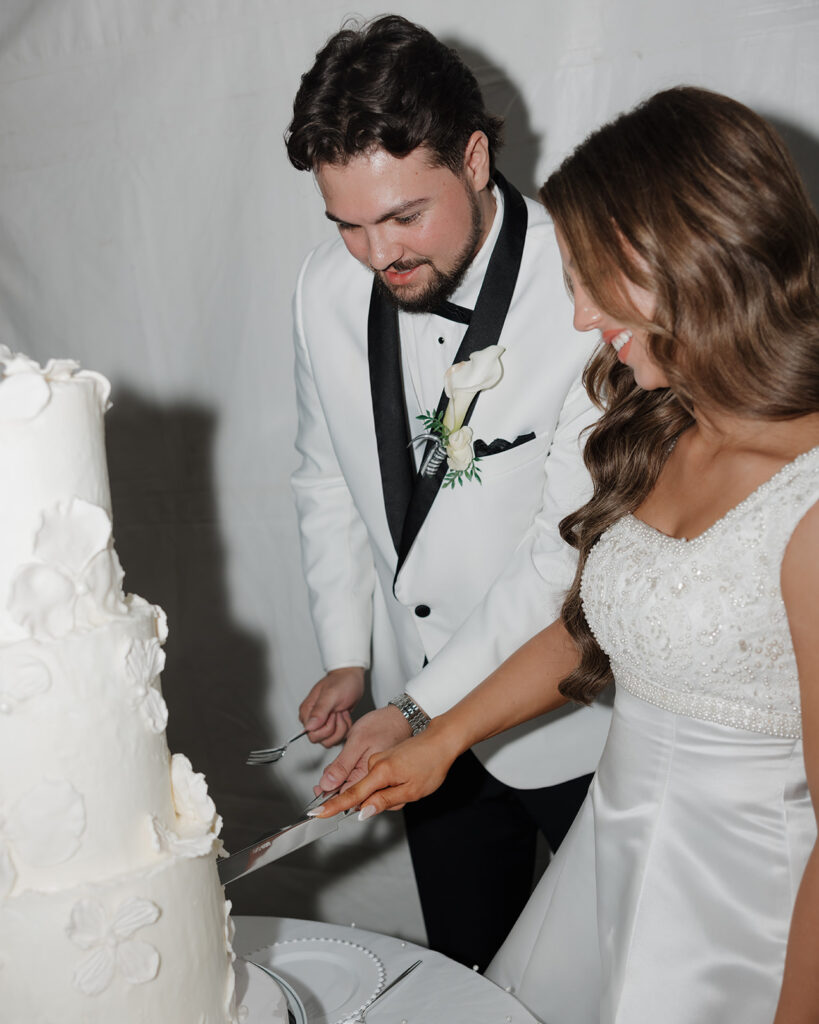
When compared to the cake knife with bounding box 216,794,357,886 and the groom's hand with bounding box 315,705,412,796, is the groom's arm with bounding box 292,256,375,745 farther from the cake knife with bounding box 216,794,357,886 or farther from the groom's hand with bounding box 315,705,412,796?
the cake knife with bounding box 216,794,357,886

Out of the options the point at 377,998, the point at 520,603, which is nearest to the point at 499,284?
the point at 520,603

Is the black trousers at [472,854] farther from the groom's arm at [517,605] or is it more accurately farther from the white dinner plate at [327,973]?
the white dinner plate at [327,973]

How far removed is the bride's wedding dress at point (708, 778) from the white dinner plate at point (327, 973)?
0.30m

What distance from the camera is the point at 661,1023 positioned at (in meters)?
1.18

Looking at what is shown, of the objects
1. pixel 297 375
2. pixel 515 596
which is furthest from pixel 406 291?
pixel 515 596

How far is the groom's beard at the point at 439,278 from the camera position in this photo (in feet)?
5.69

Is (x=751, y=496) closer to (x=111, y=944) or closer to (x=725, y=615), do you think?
(x=725, y=615)

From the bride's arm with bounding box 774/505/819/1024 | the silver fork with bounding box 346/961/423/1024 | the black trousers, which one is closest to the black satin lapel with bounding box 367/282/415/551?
the black trousers

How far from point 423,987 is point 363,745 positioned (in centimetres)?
42

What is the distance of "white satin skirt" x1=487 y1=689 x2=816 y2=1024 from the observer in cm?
117

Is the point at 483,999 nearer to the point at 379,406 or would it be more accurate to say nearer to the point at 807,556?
the point at 807,556

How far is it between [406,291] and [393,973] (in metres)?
1.06

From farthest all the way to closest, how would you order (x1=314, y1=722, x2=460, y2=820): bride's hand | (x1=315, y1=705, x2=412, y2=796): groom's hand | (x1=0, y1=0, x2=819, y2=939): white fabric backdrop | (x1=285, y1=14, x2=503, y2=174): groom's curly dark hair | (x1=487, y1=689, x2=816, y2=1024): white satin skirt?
(x1=0, y1=0, x2=819, y2=939): white fabric backdrop, (x1=285, y1=14, x2=503, y2=174): groom's curly dark hair, (x1=315, y1=705, x2=412, y2=796): groom's hand, (x1=314, y1=722, x2=460, y2=820): bride's hand, (x1=487, y1=689, x2=816, y2=1024): white satin skirt

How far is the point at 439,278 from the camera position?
5.73 feet
